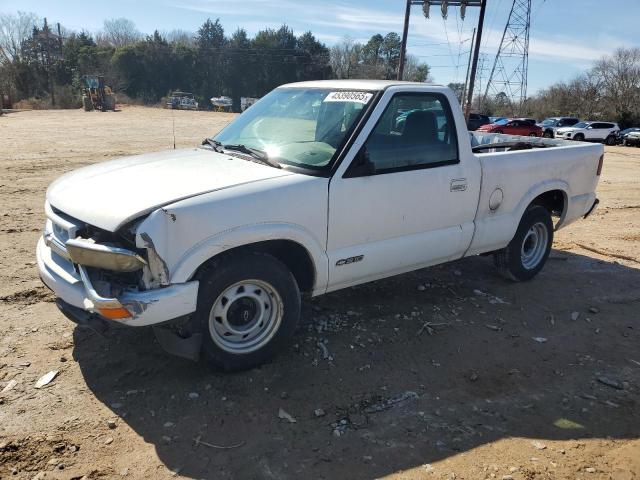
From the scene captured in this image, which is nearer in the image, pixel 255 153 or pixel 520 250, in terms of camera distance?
pixel 255 153

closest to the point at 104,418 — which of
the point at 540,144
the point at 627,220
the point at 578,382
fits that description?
the point at 578,382

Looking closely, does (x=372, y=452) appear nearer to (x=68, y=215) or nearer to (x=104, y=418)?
(x=104, y=418)

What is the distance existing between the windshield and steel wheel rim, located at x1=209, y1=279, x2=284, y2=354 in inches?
38.5

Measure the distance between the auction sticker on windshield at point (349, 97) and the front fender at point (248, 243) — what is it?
1.24 m

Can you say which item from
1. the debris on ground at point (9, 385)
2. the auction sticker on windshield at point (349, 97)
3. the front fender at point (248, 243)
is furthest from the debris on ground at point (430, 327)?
the debris on ground at point (9, 385)

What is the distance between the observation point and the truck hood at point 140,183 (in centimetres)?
313

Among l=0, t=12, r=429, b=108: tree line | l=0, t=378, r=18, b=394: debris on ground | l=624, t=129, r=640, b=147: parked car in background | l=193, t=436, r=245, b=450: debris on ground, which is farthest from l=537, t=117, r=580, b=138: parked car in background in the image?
l=0, t=378, r=18, b=394: debris on ground

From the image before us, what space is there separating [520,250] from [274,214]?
3339mm

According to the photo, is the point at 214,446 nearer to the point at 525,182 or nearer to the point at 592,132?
the point at 525,182

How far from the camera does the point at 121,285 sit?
318 cm

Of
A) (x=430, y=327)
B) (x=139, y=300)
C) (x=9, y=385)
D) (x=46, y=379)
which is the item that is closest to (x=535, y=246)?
(x=430, y=327)

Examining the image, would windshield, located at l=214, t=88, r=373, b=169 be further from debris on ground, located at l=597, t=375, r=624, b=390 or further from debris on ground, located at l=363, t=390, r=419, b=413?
debris on ground, located at l=597, t=375, r=624, b=390

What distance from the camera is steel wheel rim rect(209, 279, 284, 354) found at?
346 centimetres

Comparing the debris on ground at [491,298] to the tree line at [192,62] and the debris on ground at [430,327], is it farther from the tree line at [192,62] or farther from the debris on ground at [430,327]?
the tree line at [192,62]
